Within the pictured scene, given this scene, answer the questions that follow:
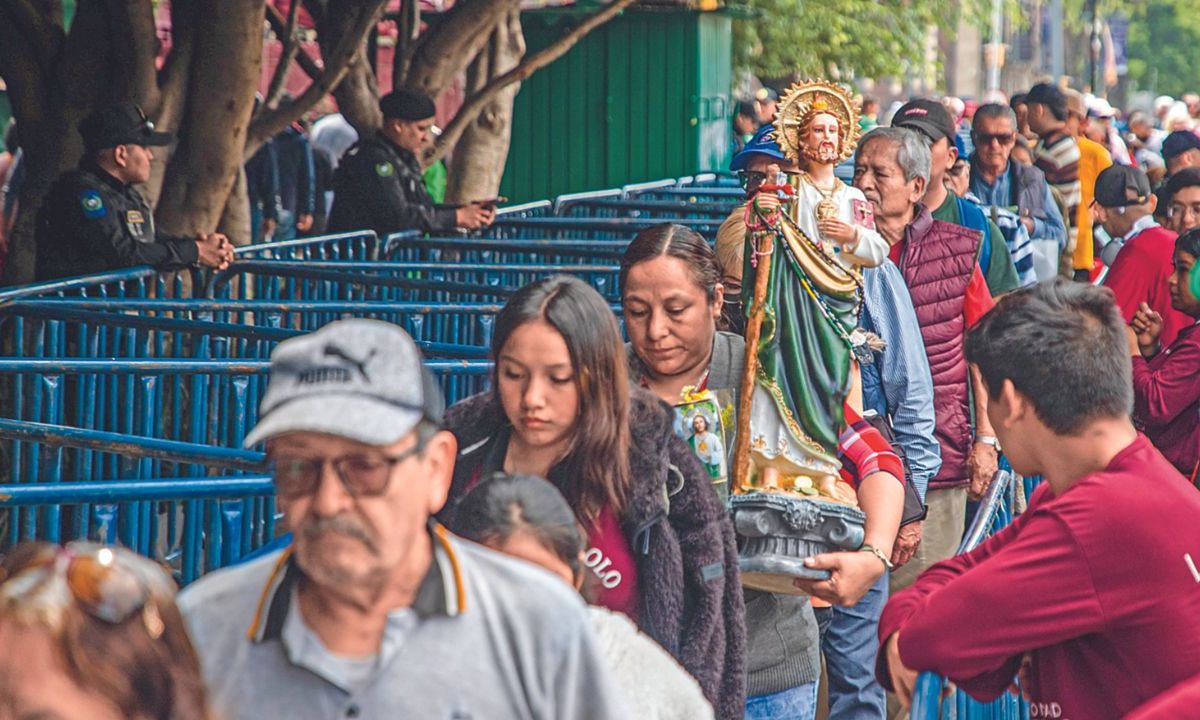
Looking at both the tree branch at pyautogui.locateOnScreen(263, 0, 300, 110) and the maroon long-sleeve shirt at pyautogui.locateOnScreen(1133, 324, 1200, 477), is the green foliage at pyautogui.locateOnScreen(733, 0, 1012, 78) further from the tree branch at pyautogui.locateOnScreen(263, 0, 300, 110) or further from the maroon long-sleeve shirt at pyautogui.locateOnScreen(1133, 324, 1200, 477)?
the maroon long-sleeve shirt at pyautogui.locateOnScreen(1133, 324, 1200, 477)

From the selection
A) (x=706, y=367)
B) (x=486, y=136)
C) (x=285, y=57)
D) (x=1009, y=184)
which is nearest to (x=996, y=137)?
(x=1009, y=184)

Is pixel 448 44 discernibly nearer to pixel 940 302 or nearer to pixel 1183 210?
pixel 1183 210

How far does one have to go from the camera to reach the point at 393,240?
11.3 m

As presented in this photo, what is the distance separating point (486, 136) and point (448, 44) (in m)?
1.81

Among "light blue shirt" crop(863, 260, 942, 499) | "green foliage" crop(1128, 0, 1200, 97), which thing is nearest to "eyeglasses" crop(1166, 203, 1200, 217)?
"light blue shirt" crop(863, 260, 942, 499)

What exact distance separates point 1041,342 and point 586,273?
6.21m

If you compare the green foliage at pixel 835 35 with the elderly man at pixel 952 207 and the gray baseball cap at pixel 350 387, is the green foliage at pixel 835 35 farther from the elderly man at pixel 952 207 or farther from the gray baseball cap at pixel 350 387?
the gray baseball cap at pixel 350 387

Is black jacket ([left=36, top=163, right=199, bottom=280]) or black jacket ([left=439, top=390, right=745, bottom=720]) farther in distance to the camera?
black jacket ([left=36, top=163, right=199, bottom=280])

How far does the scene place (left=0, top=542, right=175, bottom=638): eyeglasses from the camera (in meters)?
2.40

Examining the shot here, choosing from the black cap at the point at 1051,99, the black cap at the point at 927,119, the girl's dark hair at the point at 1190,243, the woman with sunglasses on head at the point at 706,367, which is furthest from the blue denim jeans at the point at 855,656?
the black cap at the point at 1051,99

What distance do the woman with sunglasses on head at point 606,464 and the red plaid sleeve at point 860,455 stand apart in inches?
42.6

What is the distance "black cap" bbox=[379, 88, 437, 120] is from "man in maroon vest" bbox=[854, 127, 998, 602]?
18.0 ft

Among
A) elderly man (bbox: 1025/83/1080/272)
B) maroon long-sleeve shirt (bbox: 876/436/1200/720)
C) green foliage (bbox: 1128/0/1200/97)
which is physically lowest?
maroon long-sleeve shirt (bbox: 876/436/1200/720)

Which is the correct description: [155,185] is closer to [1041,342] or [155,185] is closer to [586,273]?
[586,273]
